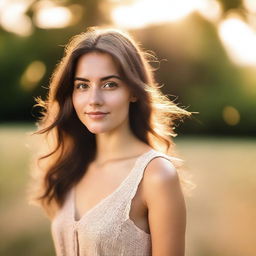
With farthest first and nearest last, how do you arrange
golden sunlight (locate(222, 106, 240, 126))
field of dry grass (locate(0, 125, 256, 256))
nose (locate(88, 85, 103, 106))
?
golden sunlight (locate(222, 106, 240, 126)), field of dry grass (locate(0, 125, 256, 256)), nose (locate(88, 85, 103, 106))

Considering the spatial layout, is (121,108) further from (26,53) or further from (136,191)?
(26,53)

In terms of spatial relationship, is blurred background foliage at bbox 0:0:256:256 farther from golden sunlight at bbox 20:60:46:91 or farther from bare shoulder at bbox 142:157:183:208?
bare shoulder at bbox 142:157:183:208

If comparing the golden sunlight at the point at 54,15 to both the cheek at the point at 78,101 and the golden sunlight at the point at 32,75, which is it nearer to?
the golden sunlight at the point at 32,75

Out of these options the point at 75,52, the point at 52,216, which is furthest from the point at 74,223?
the point at 75,52

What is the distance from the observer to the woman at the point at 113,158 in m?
2.06

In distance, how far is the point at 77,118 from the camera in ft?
8.10

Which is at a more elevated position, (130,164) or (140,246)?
(130,164)

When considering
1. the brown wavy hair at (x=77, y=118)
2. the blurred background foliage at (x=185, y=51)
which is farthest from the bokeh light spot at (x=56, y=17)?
the brown wavy hair at (x=77, y=118)

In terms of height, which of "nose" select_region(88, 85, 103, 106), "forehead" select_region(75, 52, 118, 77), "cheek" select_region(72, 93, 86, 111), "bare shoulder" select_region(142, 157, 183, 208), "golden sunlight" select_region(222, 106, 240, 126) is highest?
"forehead" select_region(75, 52, 118, 77)

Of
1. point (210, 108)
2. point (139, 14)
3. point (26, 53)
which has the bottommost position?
point (210, 108)

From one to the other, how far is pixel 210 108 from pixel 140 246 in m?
10.9

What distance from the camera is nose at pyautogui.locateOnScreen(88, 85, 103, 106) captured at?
213 centimetres

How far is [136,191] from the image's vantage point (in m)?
2.10

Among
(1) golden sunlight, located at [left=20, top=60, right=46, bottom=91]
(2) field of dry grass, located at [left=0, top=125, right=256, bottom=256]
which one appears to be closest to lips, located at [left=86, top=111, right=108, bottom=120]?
(2) field of dry grass, located at [left=0, top=125, right=256, bottom=256]
